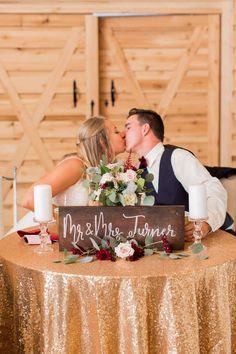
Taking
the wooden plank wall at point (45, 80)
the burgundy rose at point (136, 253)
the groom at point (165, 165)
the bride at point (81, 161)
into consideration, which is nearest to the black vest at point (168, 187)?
the groom at point (165, 165)

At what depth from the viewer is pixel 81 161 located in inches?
110

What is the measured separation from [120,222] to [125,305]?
0.34 meters

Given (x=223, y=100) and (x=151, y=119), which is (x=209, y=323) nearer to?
(x=151, y=119)

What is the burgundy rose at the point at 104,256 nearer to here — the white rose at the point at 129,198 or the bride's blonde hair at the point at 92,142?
the white rose at the point at 129,198

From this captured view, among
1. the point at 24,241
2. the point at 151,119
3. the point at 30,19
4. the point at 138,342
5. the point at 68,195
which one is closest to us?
the point at 138,342

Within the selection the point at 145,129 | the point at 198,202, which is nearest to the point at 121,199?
the point at 198,202

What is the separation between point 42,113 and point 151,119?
8.00ft

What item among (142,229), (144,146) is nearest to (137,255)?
(142,229)

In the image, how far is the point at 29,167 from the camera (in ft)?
17.6

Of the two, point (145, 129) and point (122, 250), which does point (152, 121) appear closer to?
point (145, 129)

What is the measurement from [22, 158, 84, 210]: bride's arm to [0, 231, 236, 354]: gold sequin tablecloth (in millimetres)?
598

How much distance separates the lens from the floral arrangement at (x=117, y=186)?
7.13 feet

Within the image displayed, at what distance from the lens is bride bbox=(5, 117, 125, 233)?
271cm

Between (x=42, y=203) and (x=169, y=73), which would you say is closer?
(x=42, y=203)
